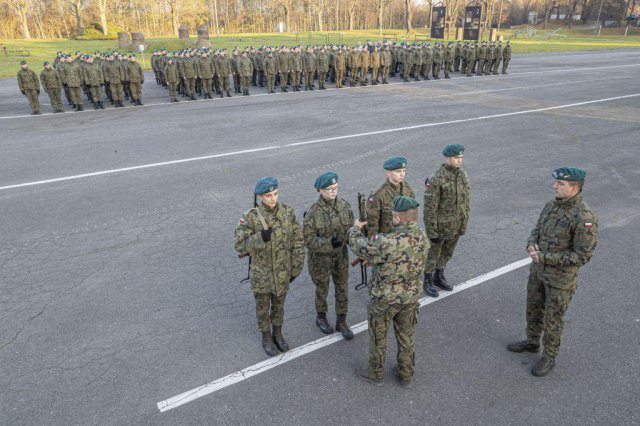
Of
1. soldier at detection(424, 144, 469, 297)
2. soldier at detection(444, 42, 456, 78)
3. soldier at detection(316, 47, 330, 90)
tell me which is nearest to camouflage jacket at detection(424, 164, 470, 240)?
soldier at detection(424, 144, 469, 297)

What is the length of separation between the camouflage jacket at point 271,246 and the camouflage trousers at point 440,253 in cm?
213

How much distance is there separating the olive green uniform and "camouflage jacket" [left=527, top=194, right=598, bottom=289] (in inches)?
78.8

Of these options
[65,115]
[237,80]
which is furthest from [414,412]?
[237,80]

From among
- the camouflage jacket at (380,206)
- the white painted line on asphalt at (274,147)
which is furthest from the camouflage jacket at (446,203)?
the white painted line on asphalt at (274,147)

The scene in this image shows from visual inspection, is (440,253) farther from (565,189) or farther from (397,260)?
(397,260)

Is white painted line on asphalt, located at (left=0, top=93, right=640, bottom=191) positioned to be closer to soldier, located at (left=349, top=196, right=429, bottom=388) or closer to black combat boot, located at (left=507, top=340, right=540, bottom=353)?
soldier, located at (left=349, top=196, right=429, bottom=388)

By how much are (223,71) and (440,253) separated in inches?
644

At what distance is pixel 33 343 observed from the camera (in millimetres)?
4828

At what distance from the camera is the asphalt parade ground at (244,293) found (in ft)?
13.3

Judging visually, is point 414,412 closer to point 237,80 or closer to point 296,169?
point 296,169

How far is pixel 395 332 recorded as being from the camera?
4105 mm

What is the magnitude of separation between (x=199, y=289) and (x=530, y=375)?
13.7ft

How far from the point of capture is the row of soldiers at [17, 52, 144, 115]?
15576mm

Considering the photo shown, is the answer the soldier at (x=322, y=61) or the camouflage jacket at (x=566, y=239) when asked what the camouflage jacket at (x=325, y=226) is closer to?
the camouflage jacket at (x=566, y=239)
